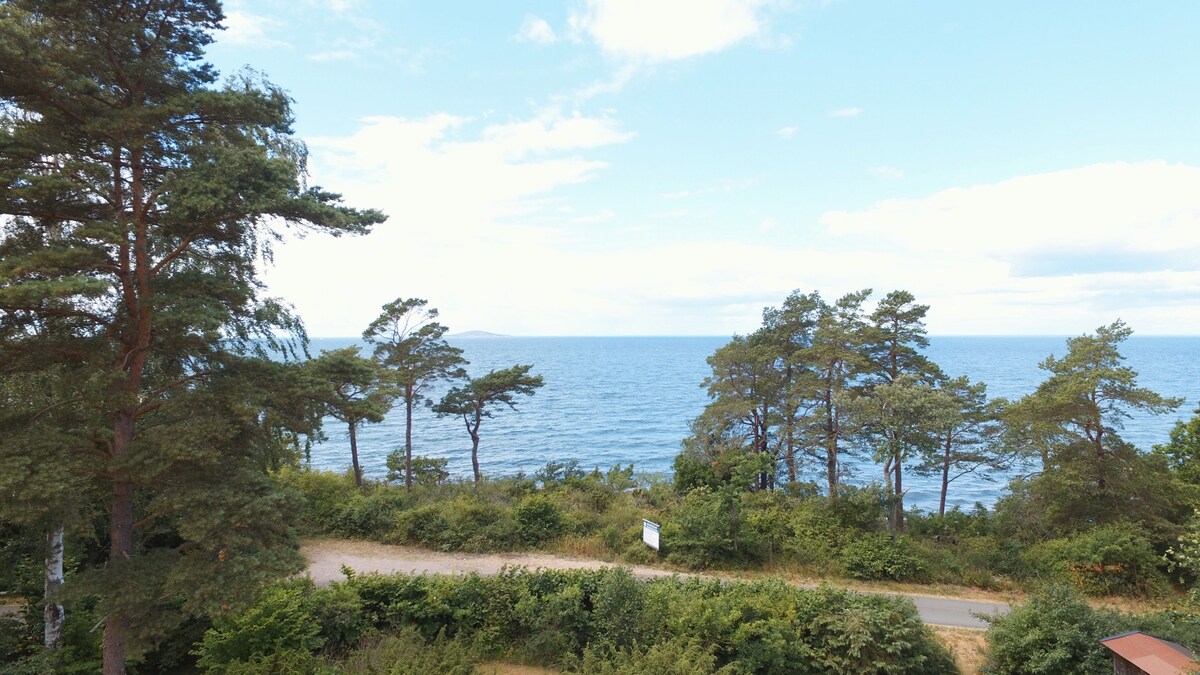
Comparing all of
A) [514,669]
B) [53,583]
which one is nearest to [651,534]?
[514,669]

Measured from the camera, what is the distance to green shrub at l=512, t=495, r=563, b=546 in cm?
1667

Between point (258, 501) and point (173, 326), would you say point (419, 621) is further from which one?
point (173, 326)

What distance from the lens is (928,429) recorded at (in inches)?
607

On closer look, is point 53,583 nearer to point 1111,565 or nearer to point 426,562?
point 426,562

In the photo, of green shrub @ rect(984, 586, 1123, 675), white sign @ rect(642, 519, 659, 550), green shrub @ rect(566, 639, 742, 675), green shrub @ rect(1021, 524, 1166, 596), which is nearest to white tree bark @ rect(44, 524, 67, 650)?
green shrub @ rect(566, 639, 742, 675)

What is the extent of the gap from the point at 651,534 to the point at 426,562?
6.43 meters

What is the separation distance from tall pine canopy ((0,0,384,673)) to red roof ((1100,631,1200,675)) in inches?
450

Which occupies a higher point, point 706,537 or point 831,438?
point 831,438

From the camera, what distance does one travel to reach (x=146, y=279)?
6977mm

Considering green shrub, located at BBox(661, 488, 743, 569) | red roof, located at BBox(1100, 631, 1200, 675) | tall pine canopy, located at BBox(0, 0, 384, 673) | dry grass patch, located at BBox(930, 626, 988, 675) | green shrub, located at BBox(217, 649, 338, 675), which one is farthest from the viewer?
green shrub, located at BBox(661, 488, 743, 569)

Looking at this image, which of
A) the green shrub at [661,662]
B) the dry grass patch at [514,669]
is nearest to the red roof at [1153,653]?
the green shrub at [661,662]

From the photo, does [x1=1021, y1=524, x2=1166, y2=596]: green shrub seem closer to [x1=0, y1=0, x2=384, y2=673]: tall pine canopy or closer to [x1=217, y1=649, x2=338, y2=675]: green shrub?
[x1=217, y1=649, x2=338, y2=675]: green shrub

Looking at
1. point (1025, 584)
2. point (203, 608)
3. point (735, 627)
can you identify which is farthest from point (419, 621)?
point (1025, 584)

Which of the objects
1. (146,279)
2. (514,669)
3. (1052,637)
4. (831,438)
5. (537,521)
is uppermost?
(146,279)
